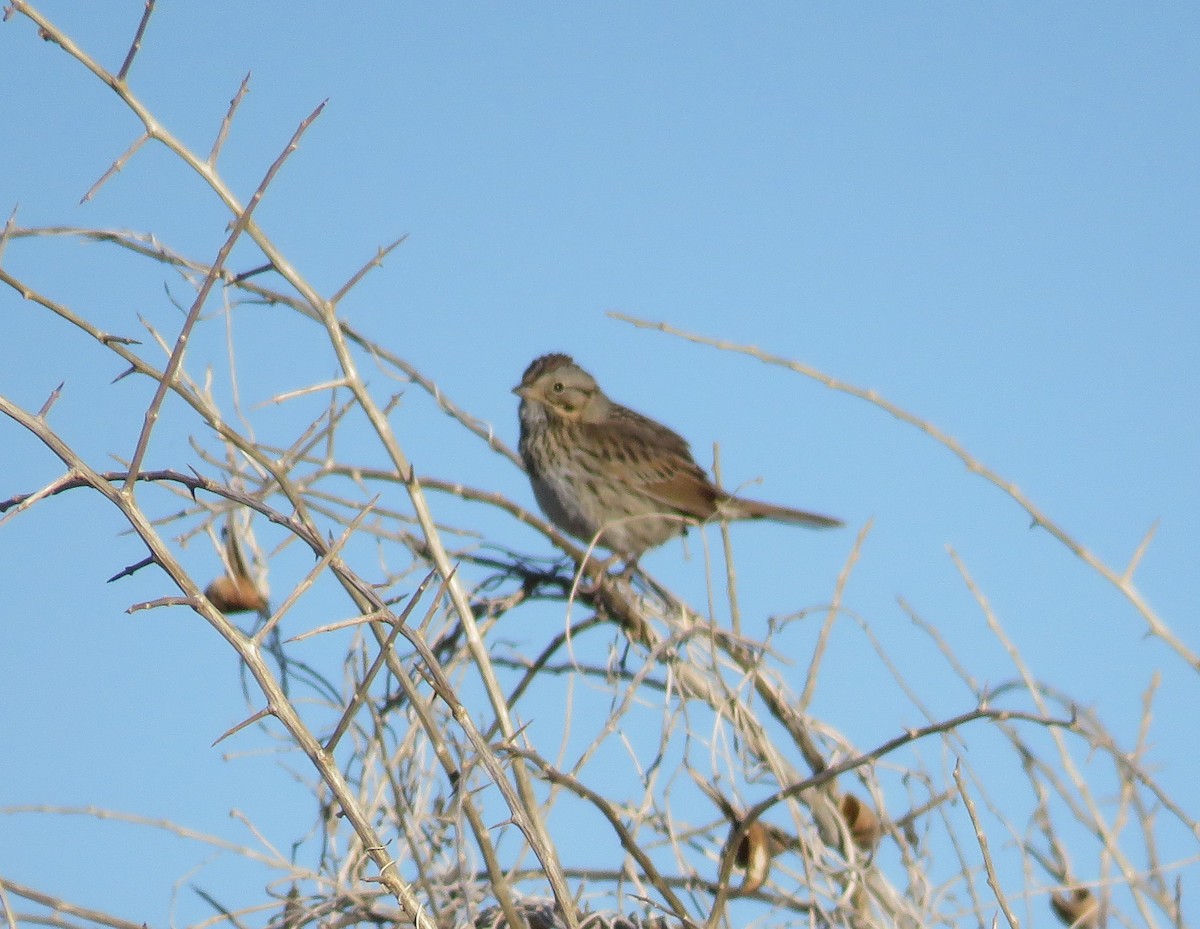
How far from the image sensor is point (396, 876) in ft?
6.77

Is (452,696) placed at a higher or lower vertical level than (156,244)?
lower

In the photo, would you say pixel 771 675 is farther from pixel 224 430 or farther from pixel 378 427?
pixel 224 430

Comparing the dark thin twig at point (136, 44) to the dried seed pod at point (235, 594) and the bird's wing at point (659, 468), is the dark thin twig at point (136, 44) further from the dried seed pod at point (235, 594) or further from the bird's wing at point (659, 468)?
the bird's wing at point (659, 468)

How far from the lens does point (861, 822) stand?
3557 millimetres

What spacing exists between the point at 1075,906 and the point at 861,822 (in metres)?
0.51

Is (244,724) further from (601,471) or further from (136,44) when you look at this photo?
(601,471)

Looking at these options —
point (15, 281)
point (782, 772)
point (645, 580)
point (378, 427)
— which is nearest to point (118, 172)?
point (15, 281)

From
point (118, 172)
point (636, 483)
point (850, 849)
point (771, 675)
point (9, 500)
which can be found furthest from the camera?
point (636, 483)

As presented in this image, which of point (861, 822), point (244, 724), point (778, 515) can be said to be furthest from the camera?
point (778, 515)

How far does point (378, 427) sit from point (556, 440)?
3.56m

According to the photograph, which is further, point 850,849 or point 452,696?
point 850,849

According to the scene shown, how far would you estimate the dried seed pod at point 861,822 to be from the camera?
3533mm

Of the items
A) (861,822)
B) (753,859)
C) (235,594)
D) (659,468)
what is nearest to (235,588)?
(235,594)

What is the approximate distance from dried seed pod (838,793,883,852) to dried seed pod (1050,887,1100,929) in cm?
41
